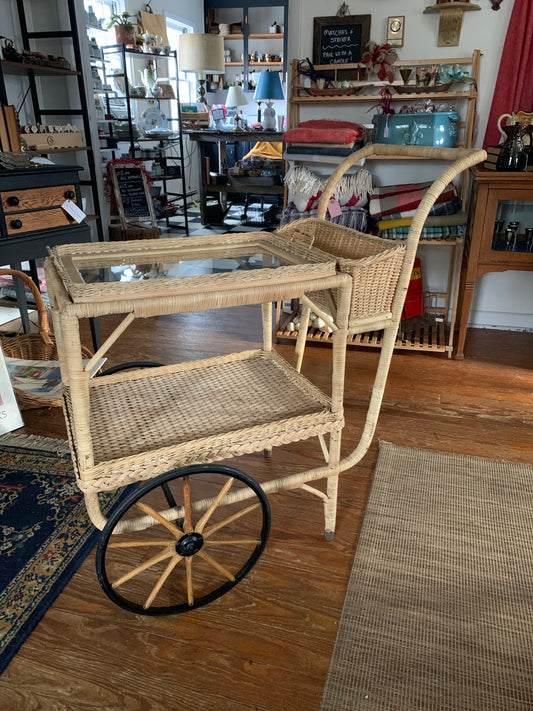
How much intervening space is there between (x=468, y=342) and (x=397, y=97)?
128 cm

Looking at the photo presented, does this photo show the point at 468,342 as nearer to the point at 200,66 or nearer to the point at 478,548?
the point at 478,548

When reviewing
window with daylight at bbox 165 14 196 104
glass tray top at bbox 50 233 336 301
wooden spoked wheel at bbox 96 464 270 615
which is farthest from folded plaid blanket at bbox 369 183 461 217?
window with daylight at bbox 165 14 196 104

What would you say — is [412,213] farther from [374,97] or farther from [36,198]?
[36,198]

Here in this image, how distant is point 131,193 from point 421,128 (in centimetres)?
286

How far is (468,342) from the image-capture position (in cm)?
287

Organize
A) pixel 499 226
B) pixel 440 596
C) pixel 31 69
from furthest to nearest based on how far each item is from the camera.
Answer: pixel 31 69, pixel 499 226, pixel 440 596

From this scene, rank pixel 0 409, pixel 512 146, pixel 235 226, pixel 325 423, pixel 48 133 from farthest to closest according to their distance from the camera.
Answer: pixel 235 226 < pixel 48 133 < pixel 512 146 < pixel 0 409 < pixel 325 423

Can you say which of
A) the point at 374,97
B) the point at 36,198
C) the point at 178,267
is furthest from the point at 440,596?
the point at 374,97

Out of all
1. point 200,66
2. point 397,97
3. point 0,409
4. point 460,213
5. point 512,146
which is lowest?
point 0,409

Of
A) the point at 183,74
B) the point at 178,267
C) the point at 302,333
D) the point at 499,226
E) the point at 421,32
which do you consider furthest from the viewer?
the point at 183,74

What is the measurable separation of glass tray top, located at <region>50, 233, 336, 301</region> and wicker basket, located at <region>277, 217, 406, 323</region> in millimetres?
100

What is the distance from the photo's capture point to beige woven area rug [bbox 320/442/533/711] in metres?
1.10

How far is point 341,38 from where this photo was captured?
105 inches

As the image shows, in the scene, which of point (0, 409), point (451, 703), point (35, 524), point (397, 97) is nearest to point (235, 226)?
point (397, 97)
